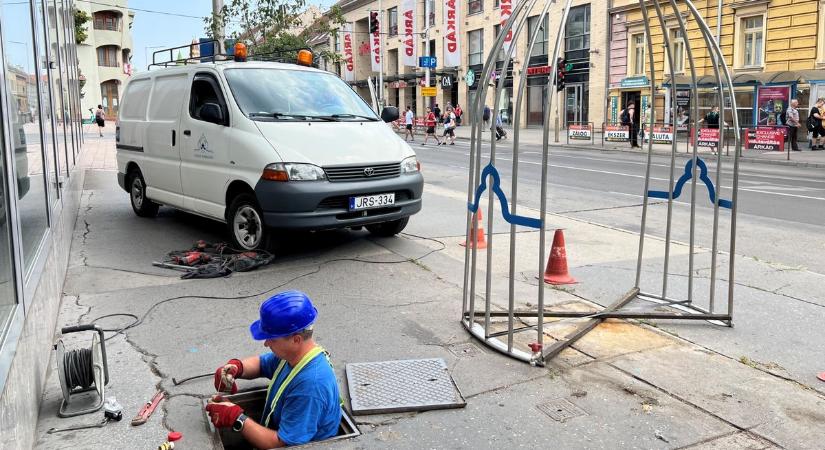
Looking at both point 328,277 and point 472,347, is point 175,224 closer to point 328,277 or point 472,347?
point 328,277

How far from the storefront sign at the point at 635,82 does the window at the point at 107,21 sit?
2230 inches

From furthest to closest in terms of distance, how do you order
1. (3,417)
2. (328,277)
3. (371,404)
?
(328,277)
(371,404)
(3,417)

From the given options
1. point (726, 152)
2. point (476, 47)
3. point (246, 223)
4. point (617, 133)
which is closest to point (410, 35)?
point (476, 47)

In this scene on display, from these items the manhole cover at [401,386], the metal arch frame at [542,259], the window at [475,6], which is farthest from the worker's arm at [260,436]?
the window at [475,6]

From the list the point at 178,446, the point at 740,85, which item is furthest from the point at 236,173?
the point at 740,85

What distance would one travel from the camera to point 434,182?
49.6 feet

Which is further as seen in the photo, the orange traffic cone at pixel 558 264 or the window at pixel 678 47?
the window at pixel 678 47

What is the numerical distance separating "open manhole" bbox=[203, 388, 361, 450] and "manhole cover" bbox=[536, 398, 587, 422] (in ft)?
3.37

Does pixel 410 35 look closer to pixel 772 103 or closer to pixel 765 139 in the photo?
pixel 772 103

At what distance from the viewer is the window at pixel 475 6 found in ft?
149

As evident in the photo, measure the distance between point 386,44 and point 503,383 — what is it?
187ft

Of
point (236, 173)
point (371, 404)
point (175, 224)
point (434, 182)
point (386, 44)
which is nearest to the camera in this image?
point (371, 404)

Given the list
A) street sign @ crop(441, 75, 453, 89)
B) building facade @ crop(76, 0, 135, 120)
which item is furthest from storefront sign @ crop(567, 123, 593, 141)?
building facade @ crop(76, 0, 135, 120)

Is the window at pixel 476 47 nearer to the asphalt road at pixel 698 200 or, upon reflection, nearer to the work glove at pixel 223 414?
the asphalt road at pixel 698 200
